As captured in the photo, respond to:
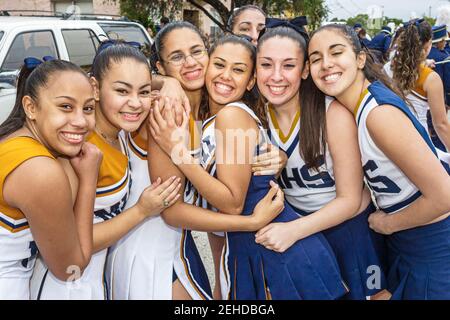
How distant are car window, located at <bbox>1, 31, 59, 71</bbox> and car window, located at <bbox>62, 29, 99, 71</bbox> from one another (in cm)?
28

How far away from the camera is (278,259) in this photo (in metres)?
1.97

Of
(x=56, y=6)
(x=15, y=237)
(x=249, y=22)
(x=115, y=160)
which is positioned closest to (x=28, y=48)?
(x=249, y=22)

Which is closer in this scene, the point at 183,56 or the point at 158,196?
the point at 158,196

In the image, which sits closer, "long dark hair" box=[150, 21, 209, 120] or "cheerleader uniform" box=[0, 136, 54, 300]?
"cheerleader uniform" box=[0, 136, 54, 300]

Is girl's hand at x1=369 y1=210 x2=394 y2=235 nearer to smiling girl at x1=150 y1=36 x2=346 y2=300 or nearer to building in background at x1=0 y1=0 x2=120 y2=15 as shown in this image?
smiling girl at x1=150 y1=36 x2=346 y2=300

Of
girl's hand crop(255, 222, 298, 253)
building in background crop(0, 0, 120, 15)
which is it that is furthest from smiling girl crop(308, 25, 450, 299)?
building in background crop(0, 0, 120, 15)

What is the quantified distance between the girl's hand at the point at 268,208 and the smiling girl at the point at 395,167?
429 mm

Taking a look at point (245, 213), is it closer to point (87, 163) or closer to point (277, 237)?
point (277, 237)

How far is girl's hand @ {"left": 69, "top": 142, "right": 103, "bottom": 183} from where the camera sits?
1.75 metres

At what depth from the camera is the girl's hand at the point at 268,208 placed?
6.50 ft

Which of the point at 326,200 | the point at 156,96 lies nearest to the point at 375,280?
the point at 326,200

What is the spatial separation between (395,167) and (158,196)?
3.52 feet

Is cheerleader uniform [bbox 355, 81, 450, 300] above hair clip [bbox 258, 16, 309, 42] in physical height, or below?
below

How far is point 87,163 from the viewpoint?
69.5 inches
